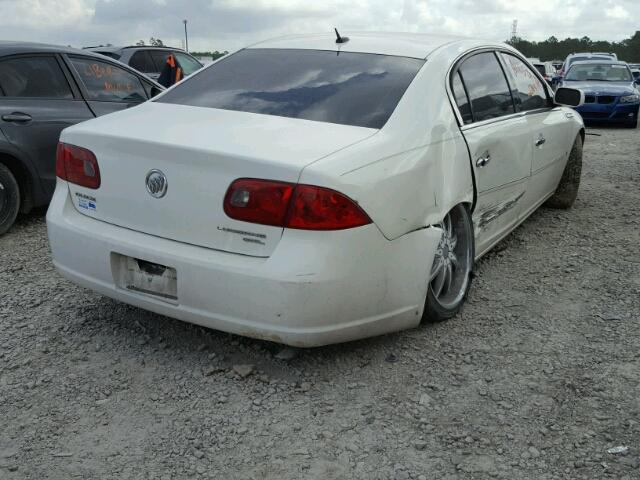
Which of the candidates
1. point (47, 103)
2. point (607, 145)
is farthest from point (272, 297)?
point (607, 145)

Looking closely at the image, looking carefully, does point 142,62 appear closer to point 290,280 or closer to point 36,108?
point 36,108

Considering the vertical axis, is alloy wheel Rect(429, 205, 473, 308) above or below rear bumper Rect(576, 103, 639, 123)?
above

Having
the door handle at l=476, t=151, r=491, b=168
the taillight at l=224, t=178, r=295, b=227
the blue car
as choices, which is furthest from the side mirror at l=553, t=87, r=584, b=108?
the blue car

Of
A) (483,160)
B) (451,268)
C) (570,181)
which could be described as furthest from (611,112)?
(451,268)

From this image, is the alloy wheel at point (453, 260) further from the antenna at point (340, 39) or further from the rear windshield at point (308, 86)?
the antenna at point (340, 39)

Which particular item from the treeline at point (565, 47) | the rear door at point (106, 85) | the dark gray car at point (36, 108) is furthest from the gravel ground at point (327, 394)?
the treeline at point (565, 47)

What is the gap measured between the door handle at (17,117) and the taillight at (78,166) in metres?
2.14

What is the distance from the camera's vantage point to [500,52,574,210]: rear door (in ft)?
15.7

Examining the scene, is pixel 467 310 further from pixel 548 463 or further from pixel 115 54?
pixel 115 54

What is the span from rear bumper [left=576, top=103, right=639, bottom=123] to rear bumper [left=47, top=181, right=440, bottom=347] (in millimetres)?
11903

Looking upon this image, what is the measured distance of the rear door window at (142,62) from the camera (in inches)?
503

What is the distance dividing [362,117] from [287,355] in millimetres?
1163

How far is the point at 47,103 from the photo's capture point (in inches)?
219

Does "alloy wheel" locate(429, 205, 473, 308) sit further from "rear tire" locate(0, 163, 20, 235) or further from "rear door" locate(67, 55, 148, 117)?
"rear door" locate(67, 55, 148, 117)
